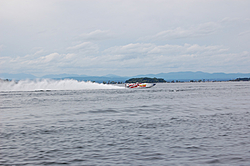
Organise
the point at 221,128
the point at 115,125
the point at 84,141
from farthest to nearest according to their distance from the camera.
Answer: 1. the point at 115,125
2. the point at 221,128
3. the point at 84,141

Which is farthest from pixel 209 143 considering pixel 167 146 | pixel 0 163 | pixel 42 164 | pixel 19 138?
pixel 19 138

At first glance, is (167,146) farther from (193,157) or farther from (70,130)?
(70,130)

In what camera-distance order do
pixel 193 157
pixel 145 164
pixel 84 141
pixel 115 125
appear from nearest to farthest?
pixel 145 164, pixel 193 157, pixel 84 141, pixel 115 125

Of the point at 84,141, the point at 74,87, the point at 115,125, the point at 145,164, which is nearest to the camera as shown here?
the point at 145,164

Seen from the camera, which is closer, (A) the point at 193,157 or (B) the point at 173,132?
(A) the point at 193,157

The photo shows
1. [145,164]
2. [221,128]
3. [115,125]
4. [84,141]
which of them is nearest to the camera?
[145,164]

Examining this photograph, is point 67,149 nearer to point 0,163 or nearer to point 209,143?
point 0,163

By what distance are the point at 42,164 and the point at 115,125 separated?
33.6 feet

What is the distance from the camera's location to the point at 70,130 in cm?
1942

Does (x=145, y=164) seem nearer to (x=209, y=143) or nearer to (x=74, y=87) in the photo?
(x=209, y=143)

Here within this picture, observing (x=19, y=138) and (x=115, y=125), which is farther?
(x=115, y=125)

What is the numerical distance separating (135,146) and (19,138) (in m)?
8.63

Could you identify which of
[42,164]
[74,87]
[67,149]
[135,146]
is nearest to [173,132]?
[135,146]

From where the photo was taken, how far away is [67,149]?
13.9m
